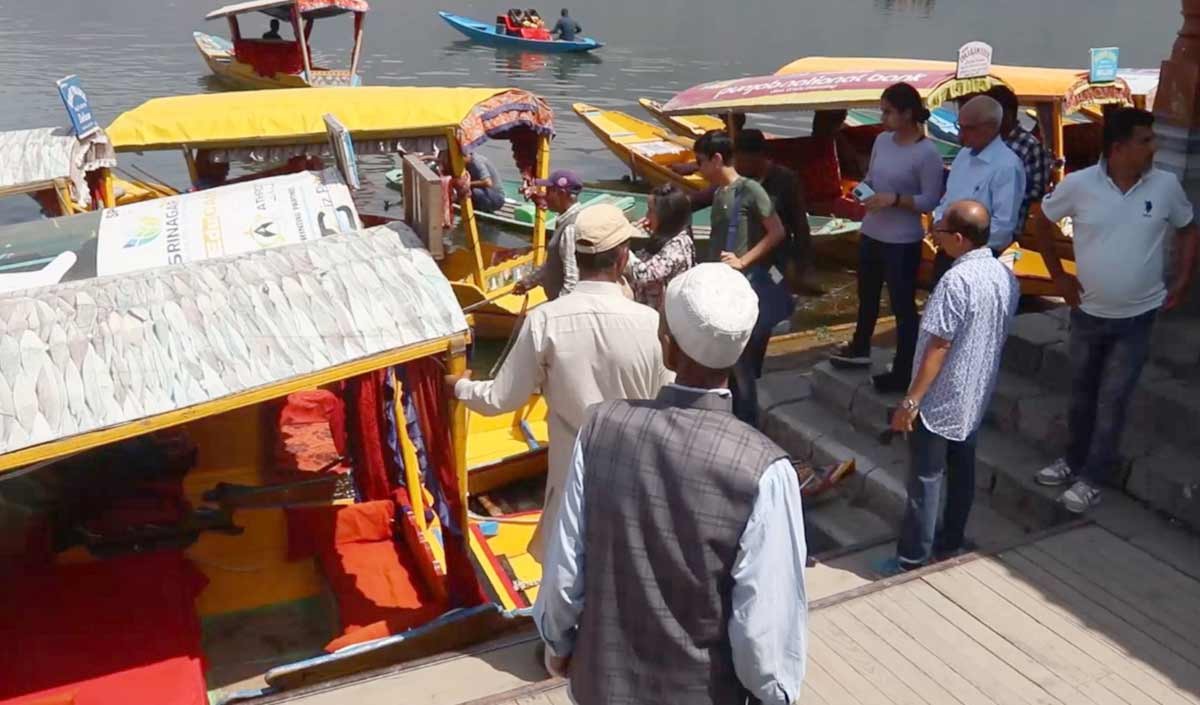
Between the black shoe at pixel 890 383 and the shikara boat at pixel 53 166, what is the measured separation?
503 centimetres

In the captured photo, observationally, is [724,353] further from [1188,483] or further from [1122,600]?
[1188,483]

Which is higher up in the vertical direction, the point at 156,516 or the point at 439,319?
the point at 439,319

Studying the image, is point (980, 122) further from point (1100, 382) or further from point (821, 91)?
point (821, 91)

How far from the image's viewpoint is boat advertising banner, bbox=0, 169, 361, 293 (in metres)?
4.63

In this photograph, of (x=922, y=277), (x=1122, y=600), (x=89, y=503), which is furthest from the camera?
(x=922, y=277)

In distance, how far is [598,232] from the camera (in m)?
3.25

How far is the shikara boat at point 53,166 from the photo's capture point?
6492 mm

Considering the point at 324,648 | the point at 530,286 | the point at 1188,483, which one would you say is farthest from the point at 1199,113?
the point at 324,648

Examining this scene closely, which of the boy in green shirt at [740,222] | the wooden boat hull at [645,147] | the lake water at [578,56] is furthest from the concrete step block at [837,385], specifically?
the lake water at [578,56]

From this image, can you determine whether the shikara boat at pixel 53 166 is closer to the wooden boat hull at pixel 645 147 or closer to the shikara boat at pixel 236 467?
the shikara boat at pixel 236 467

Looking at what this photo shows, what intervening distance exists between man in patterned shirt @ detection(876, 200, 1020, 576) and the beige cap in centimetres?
127

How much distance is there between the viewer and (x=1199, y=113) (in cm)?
495

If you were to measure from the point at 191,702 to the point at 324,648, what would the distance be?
2.51ft

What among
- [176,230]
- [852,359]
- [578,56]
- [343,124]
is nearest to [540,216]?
[343,124]
